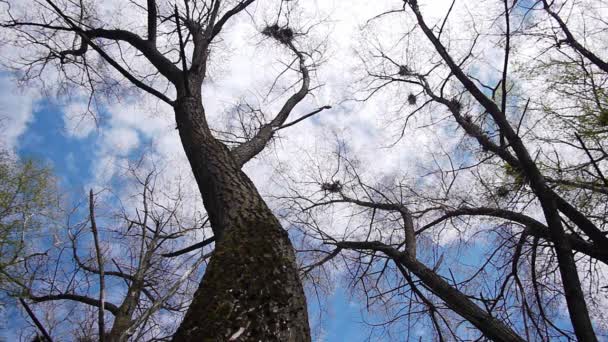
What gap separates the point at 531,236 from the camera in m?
4.44

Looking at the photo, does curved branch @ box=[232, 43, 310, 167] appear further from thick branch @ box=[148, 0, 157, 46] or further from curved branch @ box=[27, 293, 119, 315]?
curved branch @ box=[27, 293, 119, 315]

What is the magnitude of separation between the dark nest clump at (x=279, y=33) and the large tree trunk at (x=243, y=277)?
4.54 meters

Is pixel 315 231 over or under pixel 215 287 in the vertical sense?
over

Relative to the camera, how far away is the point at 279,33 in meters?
6.60

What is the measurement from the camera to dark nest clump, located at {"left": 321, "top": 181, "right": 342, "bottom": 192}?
5629 mm

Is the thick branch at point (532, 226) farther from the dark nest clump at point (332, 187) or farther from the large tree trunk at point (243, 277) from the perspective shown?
the large tree trunk at point (243, 277)

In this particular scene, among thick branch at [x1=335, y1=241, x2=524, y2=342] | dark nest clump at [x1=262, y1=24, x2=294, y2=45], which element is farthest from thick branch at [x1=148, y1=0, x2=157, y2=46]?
thick branch at [x1=335, y1=241, x2=524, y2=342]

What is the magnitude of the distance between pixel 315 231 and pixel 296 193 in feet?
3.71

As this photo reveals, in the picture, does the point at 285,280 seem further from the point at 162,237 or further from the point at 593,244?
the point at 162,237

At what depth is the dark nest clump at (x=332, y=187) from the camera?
5.63m

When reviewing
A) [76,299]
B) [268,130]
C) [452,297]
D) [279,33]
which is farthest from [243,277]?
[279,33]

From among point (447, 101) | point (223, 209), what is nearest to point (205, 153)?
point (223, 209)

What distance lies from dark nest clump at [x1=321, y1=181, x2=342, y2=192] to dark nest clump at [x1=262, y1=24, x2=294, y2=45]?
2.74 m

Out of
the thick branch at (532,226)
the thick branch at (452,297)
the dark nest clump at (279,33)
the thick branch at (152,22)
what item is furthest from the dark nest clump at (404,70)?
the thick branch at (152,22)
